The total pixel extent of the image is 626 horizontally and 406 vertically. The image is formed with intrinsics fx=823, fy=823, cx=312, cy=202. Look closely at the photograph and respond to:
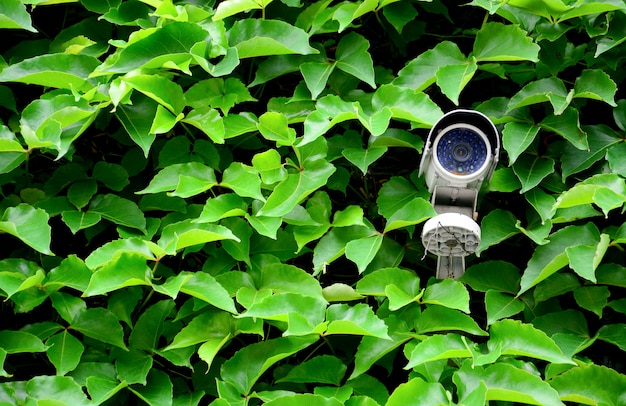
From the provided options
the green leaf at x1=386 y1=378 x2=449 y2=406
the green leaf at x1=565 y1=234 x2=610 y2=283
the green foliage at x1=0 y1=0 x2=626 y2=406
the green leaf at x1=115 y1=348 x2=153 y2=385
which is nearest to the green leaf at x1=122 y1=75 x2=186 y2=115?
the green foliage at x1=0 y1=0 x2=626 y2=406

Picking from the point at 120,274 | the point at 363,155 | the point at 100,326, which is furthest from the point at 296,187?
the point at 100,326

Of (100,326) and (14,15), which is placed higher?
(14,15)

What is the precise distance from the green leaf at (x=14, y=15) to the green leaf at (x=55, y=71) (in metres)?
0.10

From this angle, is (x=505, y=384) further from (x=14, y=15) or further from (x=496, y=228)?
(x=14, y=15)

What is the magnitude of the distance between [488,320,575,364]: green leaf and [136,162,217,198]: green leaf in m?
0.72

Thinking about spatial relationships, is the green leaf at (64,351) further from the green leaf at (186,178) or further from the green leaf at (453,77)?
the green leaf at (453,77)

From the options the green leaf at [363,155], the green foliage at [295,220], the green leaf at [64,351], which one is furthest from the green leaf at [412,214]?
the green leaf at [64,351]

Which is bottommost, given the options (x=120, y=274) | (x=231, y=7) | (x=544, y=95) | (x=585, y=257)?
(x=120, y=274)

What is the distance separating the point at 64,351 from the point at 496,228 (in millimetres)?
1019

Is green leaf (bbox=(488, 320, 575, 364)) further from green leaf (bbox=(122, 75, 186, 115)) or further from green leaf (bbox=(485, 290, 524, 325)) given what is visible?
green leaf (bbox=(122, 75, 186, 115))

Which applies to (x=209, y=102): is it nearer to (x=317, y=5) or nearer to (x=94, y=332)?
(x=317, y=5)

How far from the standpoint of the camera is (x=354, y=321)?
5.63 ft

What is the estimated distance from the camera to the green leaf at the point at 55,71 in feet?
6.34

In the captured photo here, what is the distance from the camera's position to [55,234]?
7.11 ft
